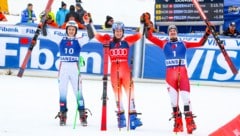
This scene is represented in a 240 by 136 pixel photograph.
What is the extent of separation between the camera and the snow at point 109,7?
31.4 meters

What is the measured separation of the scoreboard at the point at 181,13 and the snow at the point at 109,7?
8.73 m

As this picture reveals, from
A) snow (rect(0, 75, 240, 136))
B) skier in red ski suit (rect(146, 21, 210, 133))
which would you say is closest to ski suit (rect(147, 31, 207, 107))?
skier in red ski suit (rect(146, 21, 210, 133))

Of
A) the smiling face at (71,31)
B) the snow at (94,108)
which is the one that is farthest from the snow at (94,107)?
the smiling face at (71,31)

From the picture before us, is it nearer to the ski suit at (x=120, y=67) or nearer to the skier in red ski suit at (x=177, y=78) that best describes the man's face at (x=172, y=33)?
the skier in red ski suit at (x=177, y=78)

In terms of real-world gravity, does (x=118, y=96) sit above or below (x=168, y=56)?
below

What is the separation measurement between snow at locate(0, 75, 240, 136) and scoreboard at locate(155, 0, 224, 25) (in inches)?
143

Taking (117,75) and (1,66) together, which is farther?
(1,66)

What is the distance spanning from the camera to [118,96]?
1053 cm

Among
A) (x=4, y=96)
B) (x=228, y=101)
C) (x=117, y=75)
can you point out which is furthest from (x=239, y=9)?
(x=117, y=75)

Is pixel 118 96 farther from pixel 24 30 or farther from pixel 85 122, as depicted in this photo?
pixel 24 30

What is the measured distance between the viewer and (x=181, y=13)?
20875 millimetres

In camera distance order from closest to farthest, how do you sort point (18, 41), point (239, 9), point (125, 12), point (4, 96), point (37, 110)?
point (37, 110) < point (4, 96) < point (18, 41) < point (239, 9) < point (125, 12)

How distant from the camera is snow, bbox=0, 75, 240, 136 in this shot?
997 cm

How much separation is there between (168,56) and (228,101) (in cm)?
470
